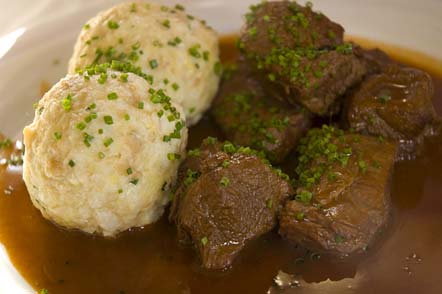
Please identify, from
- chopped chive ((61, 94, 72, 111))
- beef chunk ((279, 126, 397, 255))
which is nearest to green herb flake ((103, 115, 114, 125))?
chopped chive ((61, 94, 72, 111))

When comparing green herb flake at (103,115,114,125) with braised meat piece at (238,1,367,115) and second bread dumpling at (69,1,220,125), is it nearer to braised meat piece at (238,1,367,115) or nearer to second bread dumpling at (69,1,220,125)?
second bread dumpling at (69,1,220,125)

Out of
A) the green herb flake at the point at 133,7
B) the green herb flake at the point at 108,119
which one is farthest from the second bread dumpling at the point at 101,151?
the green herb flake at the point at 133,7

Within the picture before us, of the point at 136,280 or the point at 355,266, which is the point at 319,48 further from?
the point at 136,280

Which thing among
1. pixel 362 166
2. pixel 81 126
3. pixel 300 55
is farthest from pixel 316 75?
pixel 81 126

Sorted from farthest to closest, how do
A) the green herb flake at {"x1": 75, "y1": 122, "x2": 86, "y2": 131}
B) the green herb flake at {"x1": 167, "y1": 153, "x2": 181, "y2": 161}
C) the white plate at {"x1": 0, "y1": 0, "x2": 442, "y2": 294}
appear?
the white plate at {"x1": 0, "y1": 0, "x2": 442, "y2": 294}, the green herb flake at {"x1": 167, "y1": 153, "x2": 181, "y2": 161}, the green herb flake at {"x1": 75, "y1": 122, "x2": 86, "y2": 131}

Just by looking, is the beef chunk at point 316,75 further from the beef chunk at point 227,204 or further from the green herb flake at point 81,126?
the green herb flake at point 81,126

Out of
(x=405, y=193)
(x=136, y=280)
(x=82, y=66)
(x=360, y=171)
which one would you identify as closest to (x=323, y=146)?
(x=360, y=171)
